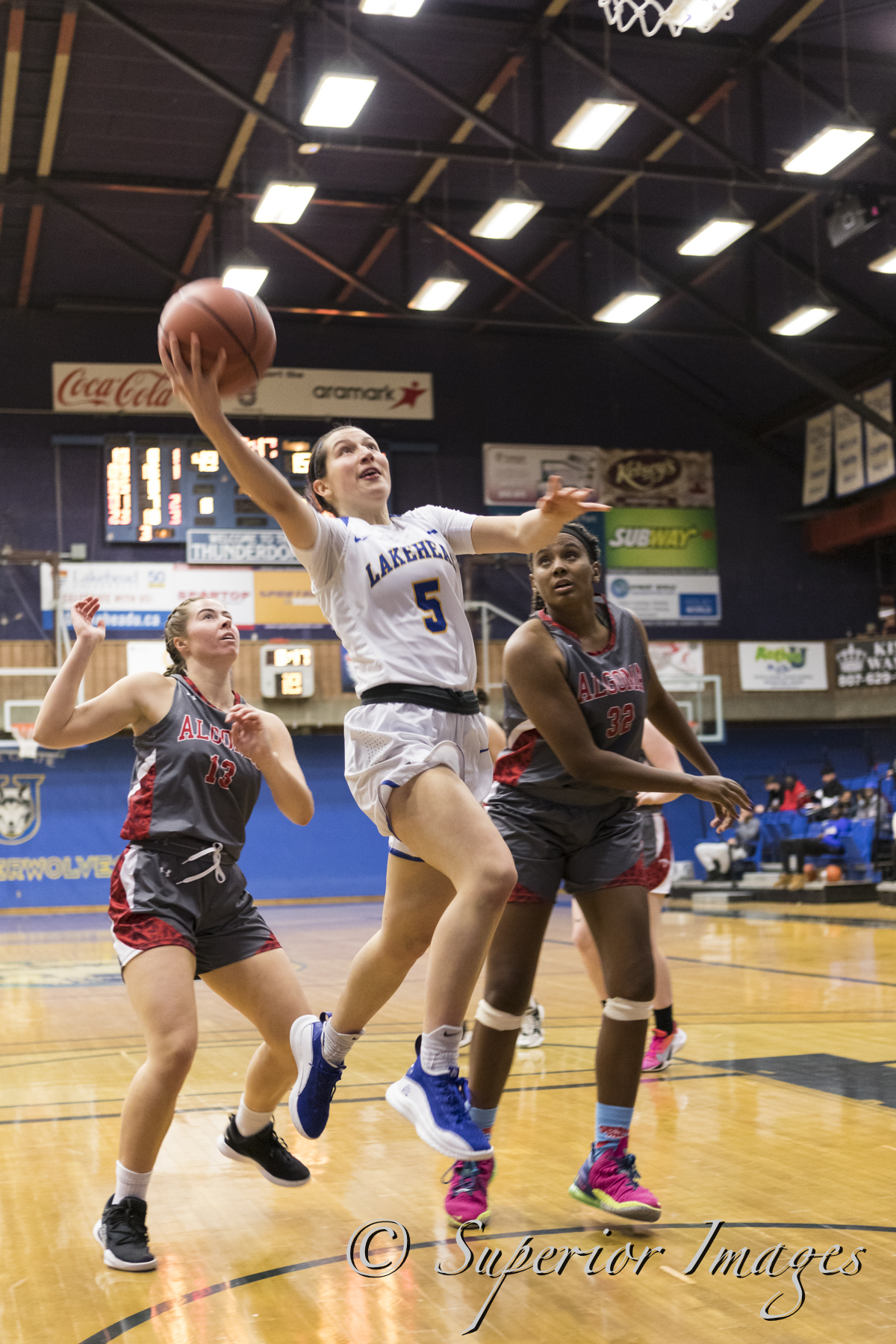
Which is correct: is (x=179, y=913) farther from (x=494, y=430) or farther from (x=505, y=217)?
(x=494, y=430)

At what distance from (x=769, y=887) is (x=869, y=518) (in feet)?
25.2

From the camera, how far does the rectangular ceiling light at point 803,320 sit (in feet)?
60.6

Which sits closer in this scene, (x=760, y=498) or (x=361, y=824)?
(x=361, y=824)

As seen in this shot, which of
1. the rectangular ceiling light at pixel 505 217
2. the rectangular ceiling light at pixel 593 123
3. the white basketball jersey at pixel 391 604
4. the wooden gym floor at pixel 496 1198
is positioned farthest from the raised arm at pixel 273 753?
the rectangular ceiling light at pixel 505 217

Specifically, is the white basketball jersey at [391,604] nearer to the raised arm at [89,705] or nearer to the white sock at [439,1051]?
the raised arm at [89,705]

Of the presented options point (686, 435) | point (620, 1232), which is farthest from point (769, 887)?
point (620, 1232)

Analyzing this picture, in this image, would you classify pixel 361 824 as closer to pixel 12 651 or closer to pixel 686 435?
pixel 12 651

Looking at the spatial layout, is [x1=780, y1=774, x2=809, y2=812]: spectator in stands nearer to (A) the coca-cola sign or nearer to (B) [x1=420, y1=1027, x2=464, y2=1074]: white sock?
(A) the coca-cola sign

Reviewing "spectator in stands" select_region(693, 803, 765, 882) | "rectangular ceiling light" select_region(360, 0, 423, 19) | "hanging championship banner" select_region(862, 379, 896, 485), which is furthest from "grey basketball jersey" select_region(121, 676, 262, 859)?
"hanging championship banner" select_region(862, 379, 896, 485)

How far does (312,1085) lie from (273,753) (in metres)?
0.92

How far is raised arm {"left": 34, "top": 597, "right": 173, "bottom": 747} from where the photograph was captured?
139 inches

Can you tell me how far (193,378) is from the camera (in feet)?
10.5

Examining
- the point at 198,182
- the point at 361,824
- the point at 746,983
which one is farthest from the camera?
the point at 361,824

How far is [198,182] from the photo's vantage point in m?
17.6
